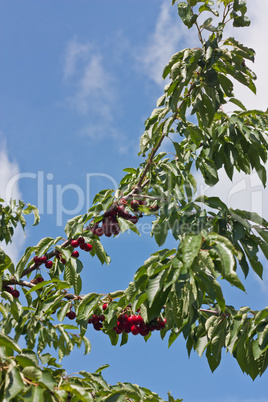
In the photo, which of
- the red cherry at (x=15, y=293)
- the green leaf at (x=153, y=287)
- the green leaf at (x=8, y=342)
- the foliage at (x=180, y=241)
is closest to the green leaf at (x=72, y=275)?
the foliage at (x=180, y=241)

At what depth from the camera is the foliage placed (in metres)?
2.82

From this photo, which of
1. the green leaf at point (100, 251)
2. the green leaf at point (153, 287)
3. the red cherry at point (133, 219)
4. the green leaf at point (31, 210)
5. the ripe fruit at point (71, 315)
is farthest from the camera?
the green leaf at point (31, 210)

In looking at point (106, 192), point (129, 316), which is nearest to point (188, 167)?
point (106, 192)

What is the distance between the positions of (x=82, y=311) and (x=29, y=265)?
83cm

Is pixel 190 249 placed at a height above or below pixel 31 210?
below

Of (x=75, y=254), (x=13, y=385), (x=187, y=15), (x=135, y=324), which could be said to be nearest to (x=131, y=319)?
(x=135, y=324)

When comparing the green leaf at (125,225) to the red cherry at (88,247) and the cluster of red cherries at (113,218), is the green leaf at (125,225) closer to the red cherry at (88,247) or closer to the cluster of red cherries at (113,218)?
the cluster of red cherries at (113,218)

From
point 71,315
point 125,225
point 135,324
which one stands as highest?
point 125,225

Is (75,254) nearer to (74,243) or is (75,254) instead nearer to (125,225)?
(74,243)

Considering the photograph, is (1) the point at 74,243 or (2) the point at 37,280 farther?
(2) the point at 37,280

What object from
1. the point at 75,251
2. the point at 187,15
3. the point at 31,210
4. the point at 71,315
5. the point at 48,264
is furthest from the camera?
the point at 31,210

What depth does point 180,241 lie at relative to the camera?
3.12 meters

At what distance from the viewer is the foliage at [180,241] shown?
111 inches

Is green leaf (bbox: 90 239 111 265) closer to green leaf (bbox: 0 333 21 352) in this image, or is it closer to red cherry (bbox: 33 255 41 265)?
red cherry (bbox: 33 255 41 265)
